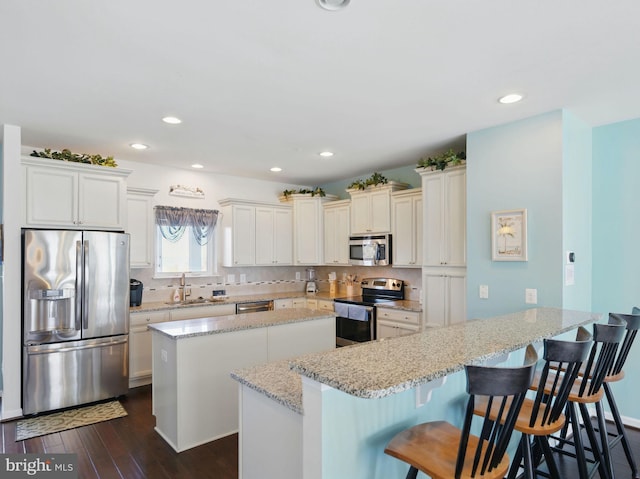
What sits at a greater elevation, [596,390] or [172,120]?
[172,120]

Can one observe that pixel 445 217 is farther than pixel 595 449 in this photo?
Yes

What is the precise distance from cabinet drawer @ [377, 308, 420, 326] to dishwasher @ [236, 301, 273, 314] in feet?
5.10

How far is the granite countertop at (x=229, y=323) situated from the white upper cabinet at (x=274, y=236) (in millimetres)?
1870

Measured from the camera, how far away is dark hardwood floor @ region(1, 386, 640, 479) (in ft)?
8.59

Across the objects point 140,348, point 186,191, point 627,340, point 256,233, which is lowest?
point 140,348

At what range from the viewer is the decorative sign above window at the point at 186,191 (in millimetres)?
5141

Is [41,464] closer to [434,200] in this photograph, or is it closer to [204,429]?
[204,429]

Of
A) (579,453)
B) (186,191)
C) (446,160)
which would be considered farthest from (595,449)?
(186,191)

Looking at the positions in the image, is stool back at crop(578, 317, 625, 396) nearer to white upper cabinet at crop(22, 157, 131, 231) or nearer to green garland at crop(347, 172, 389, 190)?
green garland at crop(347, 172, 389, 190)

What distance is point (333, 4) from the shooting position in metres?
1.74

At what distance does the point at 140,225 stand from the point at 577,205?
4502 millimetres

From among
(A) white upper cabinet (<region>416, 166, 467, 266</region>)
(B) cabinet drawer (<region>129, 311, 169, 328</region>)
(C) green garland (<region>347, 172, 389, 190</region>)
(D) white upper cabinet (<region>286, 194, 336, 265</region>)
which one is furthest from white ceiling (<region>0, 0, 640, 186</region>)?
(D) white upper cabinet (<region>286, 194, 336, 265</region>)

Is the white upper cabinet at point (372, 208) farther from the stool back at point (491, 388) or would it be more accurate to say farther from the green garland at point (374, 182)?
the stool back at point (491, 388)

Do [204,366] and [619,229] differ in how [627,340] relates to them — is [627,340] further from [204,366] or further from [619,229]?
[204,366]
